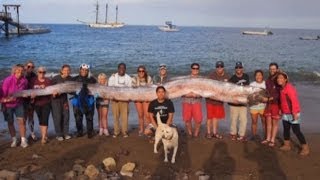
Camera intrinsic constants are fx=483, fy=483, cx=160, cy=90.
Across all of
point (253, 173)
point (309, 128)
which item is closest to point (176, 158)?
point (253, 173)

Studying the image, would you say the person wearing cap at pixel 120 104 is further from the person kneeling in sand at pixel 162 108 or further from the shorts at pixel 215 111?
the shorts at pixel 215 111

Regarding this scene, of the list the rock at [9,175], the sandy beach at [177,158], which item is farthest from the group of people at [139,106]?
the rock at [9,175]

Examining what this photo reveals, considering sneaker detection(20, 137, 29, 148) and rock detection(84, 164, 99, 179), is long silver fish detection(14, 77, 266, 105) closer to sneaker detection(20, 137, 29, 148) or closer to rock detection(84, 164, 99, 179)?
sneaker detection(20, 137, 29, 148)

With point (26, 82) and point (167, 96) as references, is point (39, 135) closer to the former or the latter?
point (26, 82)

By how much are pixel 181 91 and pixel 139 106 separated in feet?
3.66

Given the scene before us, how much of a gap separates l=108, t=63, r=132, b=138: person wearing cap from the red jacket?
328 cm

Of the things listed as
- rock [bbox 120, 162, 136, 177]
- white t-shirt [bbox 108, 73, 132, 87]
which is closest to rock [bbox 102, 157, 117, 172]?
rock [bbox 120, 162, 136, 177]

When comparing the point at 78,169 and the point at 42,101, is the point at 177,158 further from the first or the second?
the point at 42,101

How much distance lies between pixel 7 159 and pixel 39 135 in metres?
2.01

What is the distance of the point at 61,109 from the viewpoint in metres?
10.4

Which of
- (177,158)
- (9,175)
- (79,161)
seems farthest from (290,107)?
(9,175)

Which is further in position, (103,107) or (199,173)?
(103,107)

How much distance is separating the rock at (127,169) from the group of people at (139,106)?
1.15 meters

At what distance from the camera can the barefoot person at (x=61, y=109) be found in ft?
33.9
